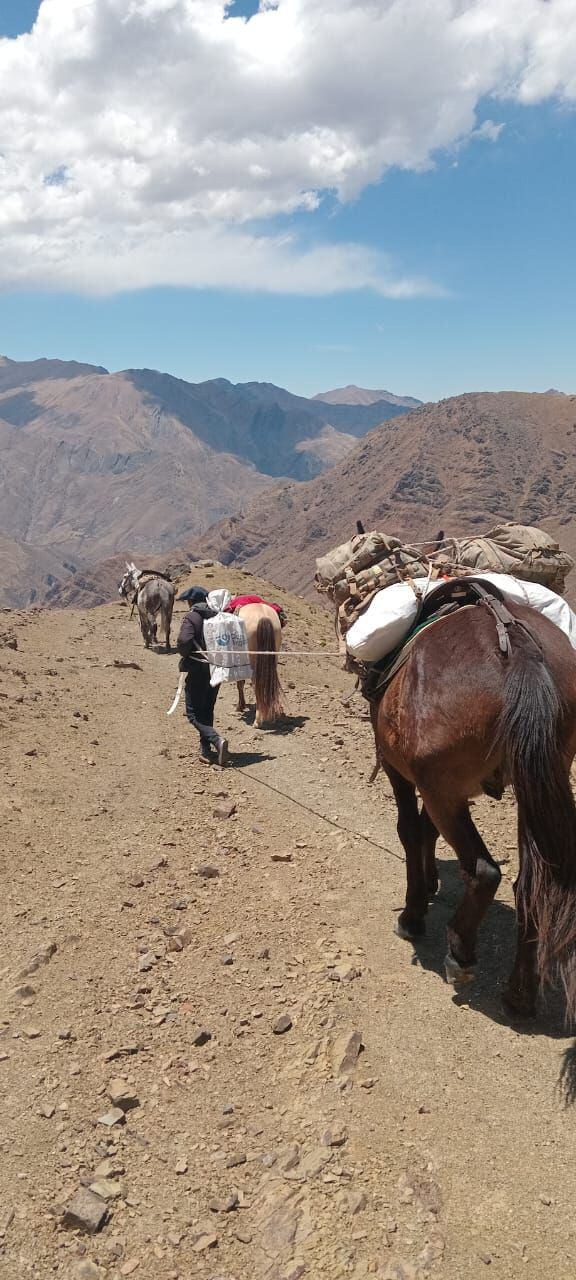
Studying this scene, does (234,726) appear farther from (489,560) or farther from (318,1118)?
(318,1118)

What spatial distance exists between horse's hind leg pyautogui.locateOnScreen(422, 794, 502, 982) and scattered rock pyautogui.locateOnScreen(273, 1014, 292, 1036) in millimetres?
972

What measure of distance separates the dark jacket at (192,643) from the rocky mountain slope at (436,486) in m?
78.0

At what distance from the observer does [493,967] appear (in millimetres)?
4598

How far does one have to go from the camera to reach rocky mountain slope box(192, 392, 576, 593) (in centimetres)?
10444

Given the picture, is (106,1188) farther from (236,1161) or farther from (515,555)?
(515,555)

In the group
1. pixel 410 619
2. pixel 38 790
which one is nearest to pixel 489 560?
pixel 410 619

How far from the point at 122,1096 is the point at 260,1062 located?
72cm

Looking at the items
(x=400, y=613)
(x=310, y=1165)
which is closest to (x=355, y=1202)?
(x=310, y=1165)

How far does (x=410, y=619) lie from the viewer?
4.98m

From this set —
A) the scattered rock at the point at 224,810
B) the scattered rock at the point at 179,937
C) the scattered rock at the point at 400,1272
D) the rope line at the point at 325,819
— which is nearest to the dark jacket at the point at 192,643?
the rope line at the point at 325,819

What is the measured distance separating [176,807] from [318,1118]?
439cm

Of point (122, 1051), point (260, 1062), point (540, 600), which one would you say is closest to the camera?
point (260, 1062)

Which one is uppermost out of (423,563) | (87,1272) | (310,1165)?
(423,563)

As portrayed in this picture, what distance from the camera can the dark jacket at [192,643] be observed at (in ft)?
31.3
